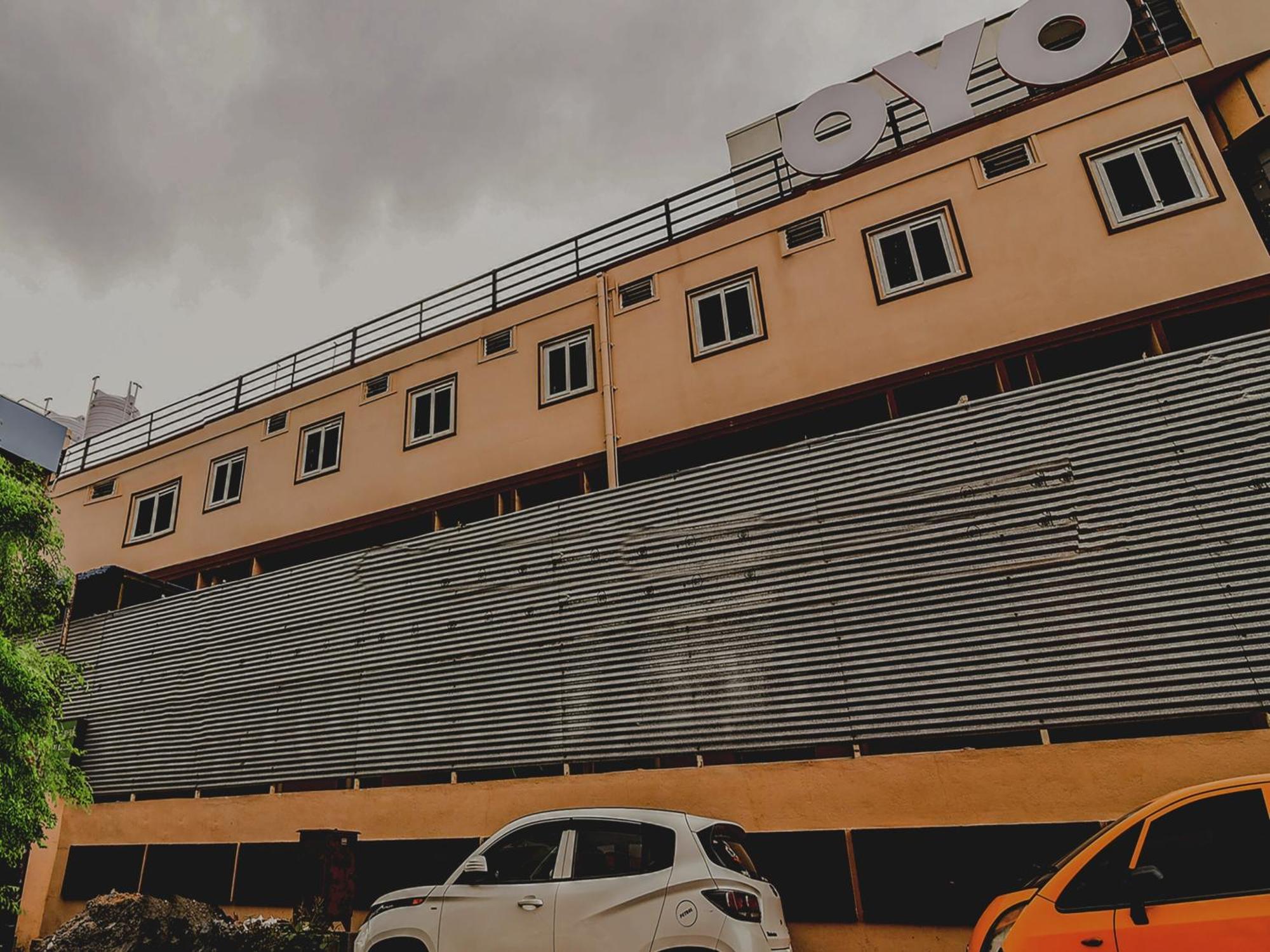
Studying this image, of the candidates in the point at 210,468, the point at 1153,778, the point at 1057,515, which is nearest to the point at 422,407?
the point at 210,468

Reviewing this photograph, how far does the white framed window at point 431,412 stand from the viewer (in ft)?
47.2

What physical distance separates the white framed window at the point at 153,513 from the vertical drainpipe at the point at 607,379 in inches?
439

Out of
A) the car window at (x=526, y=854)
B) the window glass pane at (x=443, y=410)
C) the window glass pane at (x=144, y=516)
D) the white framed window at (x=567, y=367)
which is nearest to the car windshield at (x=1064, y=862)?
the car window at (x=526, y=854)

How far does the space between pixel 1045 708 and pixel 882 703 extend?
1556mm

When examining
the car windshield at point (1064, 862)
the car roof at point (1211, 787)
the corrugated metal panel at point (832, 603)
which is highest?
the corrugated metal panel at point (832, 603)

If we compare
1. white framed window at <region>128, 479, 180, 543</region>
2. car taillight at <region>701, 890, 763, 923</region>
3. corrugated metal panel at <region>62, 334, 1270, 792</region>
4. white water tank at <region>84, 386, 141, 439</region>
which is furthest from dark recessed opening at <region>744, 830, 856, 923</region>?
white water tank at <region>84, 386, 141, 439</region>

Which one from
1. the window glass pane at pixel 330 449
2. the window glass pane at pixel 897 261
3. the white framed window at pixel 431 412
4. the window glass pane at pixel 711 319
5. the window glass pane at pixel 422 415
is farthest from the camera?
the window glass pane at pixel 330 449

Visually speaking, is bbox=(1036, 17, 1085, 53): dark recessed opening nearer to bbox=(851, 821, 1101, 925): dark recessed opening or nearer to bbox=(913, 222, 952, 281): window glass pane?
bbox=(913, 222, 952, 281): window glass pane

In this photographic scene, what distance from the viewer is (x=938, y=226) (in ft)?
36.9

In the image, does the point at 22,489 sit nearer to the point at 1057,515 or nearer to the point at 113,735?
the point at 113,735

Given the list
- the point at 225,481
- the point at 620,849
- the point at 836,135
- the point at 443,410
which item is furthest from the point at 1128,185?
the point at 225,481

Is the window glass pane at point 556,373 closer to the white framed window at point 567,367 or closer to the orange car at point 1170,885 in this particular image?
the white framed window at point 567,367

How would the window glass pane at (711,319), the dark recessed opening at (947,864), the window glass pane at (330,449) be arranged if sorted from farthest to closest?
the window glass pane at (330,449)
the window glass pane at (711,319)
the dark recessed opening at (947,864)

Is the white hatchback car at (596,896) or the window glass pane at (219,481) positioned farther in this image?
the window glass pane at (219,481)
